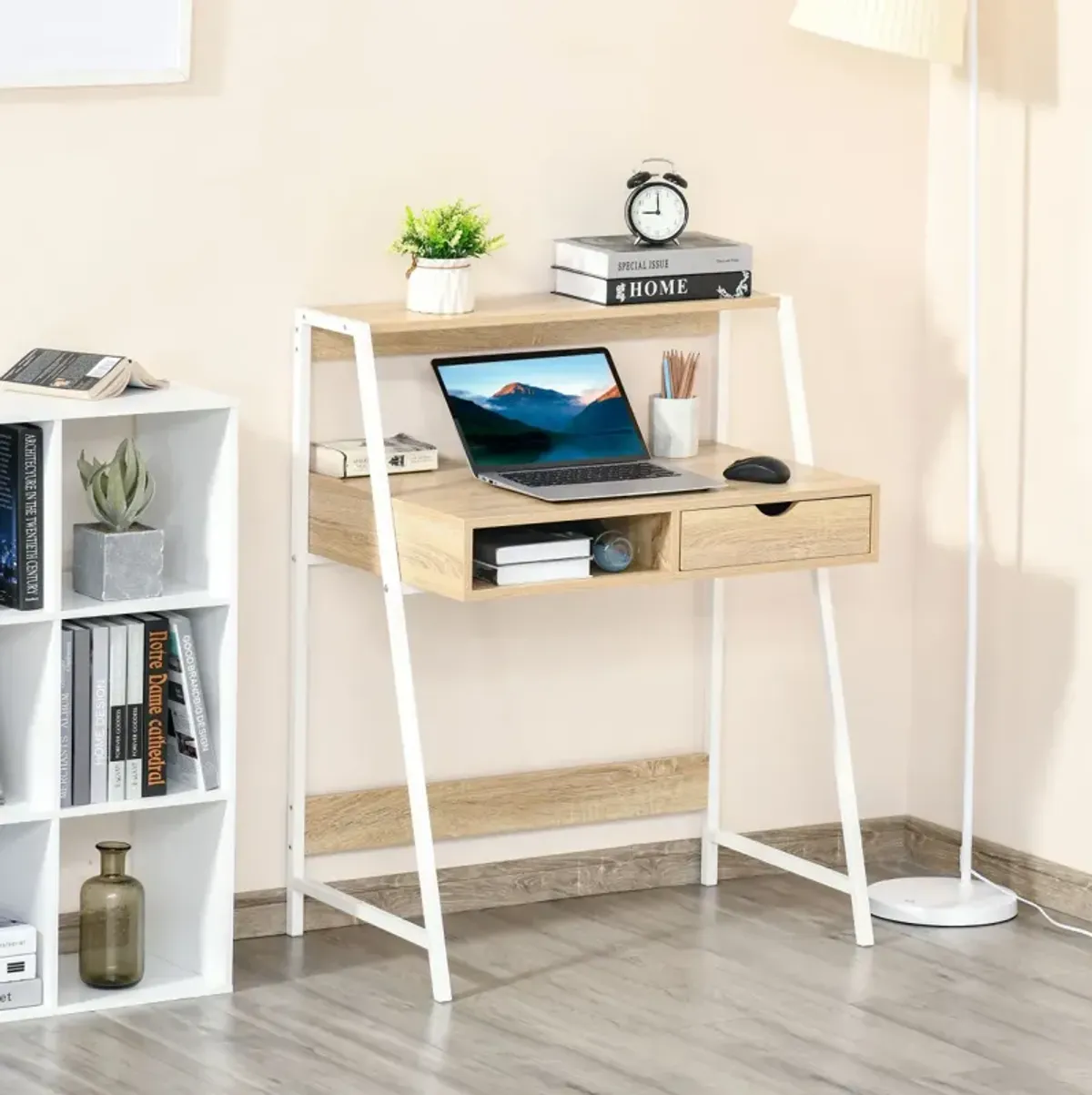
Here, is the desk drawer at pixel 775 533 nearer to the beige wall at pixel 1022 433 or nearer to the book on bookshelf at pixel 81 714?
the beige wall at pixel 1022 433

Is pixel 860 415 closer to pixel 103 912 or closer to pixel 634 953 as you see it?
pixel 634 953

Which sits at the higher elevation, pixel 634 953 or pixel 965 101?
pixel 965 101

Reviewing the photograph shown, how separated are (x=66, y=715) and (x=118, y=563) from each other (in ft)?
0.73

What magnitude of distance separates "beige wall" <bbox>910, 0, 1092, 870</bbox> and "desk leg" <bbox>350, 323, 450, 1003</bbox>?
1.12m

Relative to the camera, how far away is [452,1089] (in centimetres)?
305

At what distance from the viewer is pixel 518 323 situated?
3531 mm

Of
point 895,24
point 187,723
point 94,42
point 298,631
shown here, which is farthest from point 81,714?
point 895,24

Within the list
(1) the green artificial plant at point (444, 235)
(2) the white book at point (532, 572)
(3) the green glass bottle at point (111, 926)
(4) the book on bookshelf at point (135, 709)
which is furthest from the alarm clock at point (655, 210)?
(3) the green glass bottle at point (111, 926)

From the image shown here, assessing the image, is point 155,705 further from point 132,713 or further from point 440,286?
point 440,286

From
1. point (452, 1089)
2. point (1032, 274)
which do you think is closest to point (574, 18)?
point (1032, 274)

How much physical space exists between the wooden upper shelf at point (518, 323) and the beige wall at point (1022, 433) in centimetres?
47

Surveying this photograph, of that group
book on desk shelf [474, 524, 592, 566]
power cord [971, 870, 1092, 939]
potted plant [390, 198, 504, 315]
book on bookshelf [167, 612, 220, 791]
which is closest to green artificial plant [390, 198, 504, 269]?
potted plant [390, 198, 504, 315]

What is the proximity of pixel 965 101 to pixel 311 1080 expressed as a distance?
1971 millimetres

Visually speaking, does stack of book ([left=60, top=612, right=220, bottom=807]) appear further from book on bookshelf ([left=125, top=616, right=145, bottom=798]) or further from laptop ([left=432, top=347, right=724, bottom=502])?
laptop ([left=432, top=347, right=724, bottom=502])
